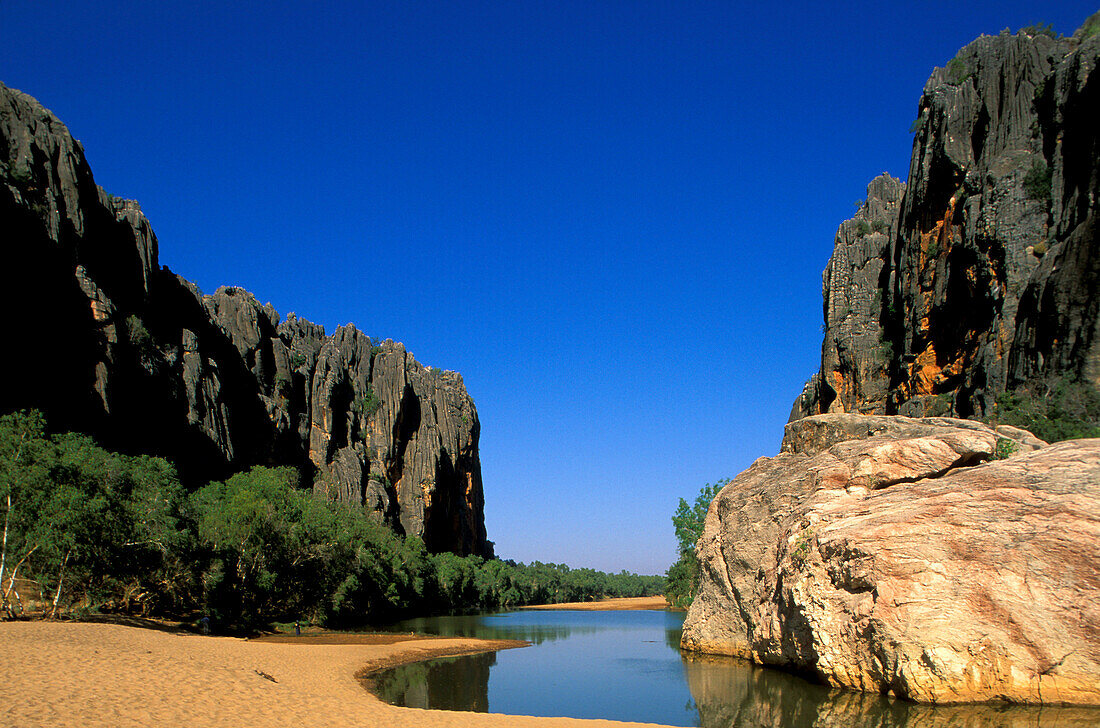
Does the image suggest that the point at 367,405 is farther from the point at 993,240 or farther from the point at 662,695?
the point at 662,695

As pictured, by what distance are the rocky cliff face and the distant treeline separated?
32.2 feet

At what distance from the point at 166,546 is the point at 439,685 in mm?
17036

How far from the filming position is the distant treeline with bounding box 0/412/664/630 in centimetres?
2700

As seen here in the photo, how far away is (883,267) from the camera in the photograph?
2384 inches

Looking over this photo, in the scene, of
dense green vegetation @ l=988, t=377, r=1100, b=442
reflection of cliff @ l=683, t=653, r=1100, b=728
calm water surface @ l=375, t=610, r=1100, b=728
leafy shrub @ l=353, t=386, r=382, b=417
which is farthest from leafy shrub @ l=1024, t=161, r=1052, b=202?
leafy shrub @ l=353, t=386, r=382, b=417

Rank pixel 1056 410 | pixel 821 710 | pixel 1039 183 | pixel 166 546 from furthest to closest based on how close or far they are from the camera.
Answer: pixel 1039 183
pixel 166 546
pixel 1056 410
pixel 821 710

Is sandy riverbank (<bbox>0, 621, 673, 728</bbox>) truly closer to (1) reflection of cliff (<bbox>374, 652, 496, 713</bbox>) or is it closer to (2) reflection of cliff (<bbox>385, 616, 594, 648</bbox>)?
(1) reflection of cliff (<bbox>374, 652, 496, 713</bbox>)

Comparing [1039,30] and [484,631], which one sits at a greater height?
[1039,30]

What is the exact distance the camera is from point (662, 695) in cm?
2241

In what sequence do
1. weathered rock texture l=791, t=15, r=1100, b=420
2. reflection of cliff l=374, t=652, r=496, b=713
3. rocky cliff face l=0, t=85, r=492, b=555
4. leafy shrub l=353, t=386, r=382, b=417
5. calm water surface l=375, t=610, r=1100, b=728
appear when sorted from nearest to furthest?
calm water surface l=375, t=610, r=1100, b=728 < reflection of cliff l=374, t=652, r=496, b=713 < weathered rock texture l=791, t=15, r=1100, b=420 < rocky cliff face l=0, t=85, r=492, b=555 < leafy shrub l=353, t=386, r=382, b=417

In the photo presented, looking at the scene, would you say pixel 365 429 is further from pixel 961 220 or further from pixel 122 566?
pixel 961 220

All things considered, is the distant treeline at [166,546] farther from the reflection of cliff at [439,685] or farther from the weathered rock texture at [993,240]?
the weathered rock texture at [993,240]

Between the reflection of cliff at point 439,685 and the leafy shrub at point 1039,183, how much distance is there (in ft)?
120

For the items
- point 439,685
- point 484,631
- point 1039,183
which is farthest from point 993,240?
point 484,631
